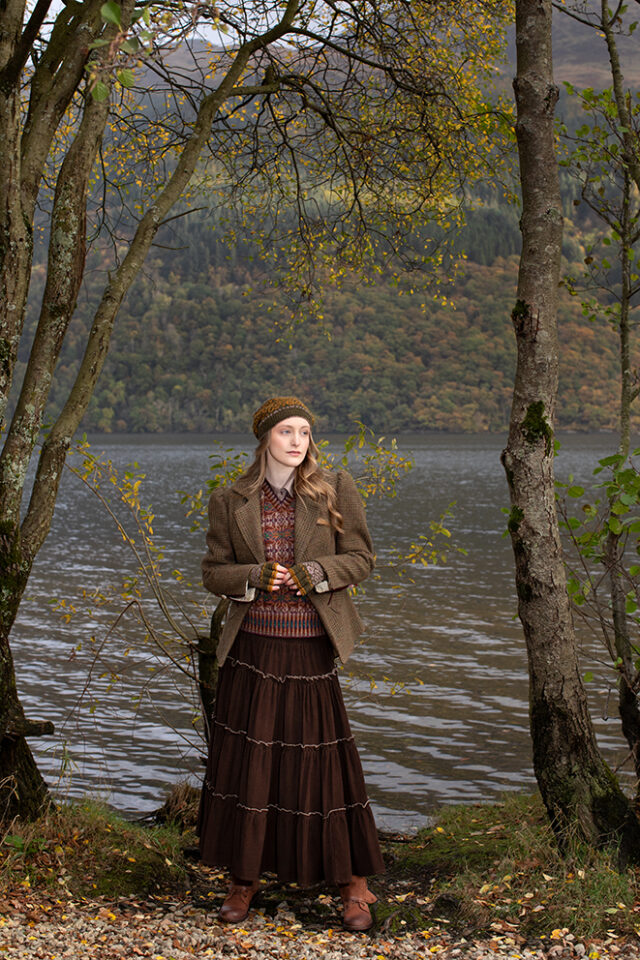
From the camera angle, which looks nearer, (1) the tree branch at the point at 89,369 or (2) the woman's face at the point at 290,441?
(2) the woman's face at the point at 290,441

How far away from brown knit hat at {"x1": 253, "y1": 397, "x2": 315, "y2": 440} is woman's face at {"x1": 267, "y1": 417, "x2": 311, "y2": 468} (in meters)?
0.03

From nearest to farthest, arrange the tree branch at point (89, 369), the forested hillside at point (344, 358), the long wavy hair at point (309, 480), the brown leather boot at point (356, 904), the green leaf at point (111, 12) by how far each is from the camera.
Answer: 1. the green leaf at point (111, 12)
2. the brown leather boot at point (356, 904)
3. the long wavy hair at point (309, 480)
4. the tree branch at point (89, 369)
5. the forested hillside at point (344, 358)

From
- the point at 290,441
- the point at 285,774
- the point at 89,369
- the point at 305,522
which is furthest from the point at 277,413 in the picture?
the point at 285,774

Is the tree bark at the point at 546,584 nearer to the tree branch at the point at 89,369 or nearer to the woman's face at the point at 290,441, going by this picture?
the woman's face at the point at 290,441

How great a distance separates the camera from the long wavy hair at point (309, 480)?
4.72 metres

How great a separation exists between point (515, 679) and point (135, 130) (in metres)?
10.5

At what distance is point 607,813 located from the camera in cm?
479

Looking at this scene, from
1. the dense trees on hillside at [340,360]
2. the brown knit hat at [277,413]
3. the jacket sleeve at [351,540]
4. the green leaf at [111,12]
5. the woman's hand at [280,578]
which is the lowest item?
the woman's hand at [280,578]

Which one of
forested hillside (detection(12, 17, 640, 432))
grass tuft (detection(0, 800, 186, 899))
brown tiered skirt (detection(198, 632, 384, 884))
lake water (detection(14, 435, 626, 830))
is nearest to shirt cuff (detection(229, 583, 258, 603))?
brown tiered skirt (detection(198, 632, 384, 884))

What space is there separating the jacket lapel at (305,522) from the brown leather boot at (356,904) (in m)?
1.52

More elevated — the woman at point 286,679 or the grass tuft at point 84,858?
the woman at point 286,679

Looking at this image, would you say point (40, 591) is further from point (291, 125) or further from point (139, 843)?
point (139, 843)

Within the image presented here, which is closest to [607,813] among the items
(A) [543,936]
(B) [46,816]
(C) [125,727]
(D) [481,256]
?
(A) [543,936]

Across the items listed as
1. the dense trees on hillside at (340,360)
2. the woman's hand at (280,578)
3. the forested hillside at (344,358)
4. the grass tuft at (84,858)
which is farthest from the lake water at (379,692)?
the dense trees on hillside at (340,360)
